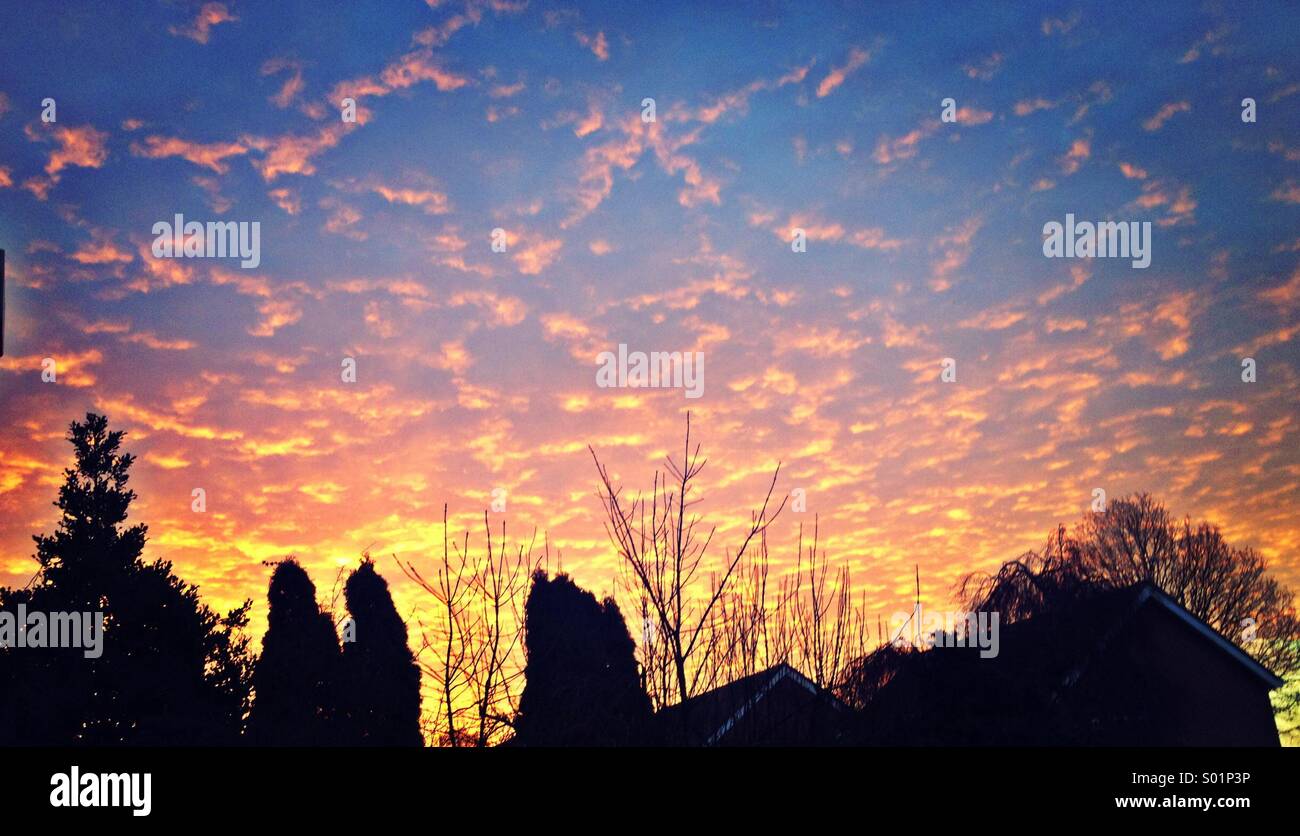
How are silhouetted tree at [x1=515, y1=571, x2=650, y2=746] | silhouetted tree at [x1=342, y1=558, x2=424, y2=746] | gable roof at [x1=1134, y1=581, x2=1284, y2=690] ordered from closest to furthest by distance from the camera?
silhouetted tree at [x1=515, y1=571, x2=650, y2=746]
silhouetted tree at [x1=342, y1=558, x2=424, y2=746]
gable roof at [x1=1134, y1=581, x2=1284, y2=690]

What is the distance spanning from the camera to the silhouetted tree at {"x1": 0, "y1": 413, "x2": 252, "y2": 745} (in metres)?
21.9

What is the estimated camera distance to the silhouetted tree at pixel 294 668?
18.2 meters

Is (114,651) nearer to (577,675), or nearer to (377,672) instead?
(377,672)

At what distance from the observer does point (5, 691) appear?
22109 millimetres

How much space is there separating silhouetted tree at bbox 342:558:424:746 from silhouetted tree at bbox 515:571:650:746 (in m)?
2.15

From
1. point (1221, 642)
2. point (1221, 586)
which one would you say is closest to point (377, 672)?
point (1221, 642)

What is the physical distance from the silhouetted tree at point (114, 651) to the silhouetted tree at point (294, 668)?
1.24 meters

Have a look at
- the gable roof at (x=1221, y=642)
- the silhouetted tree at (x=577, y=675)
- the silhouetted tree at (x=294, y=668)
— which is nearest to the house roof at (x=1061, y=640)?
the silhouetted tree at (x=577, y=675)

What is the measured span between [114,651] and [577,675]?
57.3 ft

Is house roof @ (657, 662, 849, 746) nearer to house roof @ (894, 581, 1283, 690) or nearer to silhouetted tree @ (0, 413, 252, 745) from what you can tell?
house roof @ (894, 581, 1283, 690)

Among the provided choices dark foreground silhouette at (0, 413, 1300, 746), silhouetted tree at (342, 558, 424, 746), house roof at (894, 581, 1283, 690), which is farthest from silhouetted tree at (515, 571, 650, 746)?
house roof at (894, 581, 1283, 690)
